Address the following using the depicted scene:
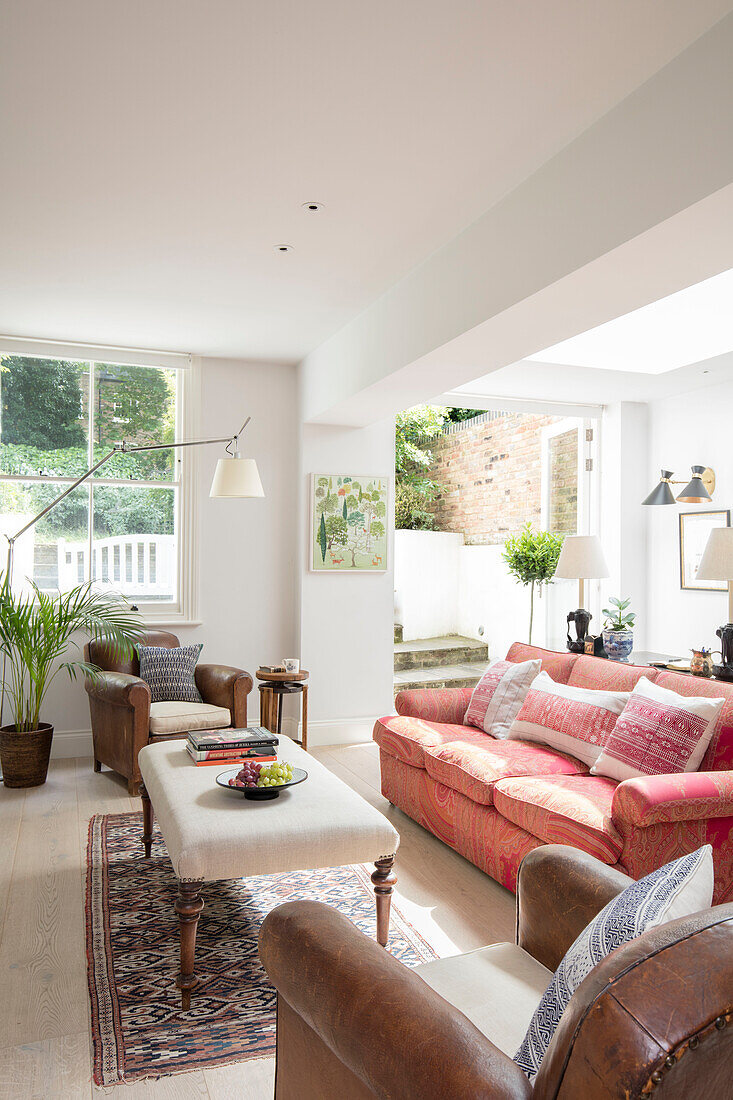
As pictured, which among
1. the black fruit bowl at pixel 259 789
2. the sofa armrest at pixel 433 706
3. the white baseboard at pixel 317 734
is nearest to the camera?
the black fruit bowl at pixel 259 789

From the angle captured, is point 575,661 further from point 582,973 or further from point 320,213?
point 582,973

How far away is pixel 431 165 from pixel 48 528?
11.4 feet

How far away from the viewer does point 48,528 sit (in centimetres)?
511

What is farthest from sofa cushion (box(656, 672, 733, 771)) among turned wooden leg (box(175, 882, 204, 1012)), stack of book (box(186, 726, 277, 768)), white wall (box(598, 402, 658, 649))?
white wall (box(598, 402, 658, 649))

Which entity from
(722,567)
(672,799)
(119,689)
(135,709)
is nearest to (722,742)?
(672,799)

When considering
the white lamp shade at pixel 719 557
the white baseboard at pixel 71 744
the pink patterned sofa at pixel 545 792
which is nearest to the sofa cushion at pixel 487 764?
the pink patterned sofa at pixel 545 792

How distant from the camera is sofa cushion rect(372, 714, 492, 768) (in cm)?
367

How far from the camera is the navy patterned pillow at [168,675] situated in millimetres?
4648

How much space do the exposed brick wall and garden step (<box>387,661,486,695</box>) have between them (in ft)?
4.08

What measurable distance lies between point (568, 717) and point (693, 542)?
2.67 m

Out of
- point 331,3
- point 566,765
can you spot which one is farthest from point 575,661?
point 331,3

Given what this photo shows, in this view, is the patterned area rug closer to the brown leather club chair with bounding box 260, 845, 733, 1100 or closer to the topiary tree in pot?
the brown leather club chair with bounding box 260, 845, 733, 1100

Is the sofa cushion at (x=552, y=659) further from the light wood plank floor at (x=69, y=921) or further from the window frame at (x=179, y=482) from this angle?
the window frame at (x=179, y=482)

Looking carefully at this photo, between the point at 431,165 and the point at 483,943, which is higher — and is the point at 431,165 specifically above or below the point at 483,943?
above
